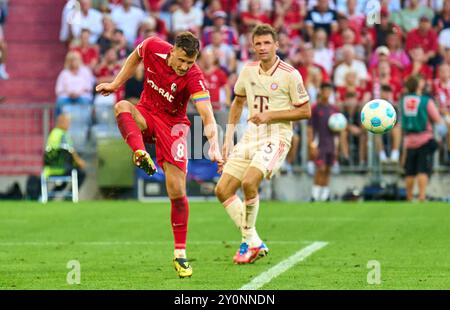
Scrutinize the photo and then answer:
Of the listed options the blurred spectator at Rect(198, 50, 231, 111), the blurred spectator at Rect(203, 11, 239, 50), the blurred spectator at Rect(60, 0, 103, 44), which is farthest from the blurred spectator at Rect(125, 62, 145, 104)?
the blurred spectator at Rect(60, 0, 103, 44)

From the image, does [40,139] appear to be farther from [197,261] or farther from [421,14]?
[197,261]

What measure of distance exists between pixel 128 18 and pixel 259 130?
44.8 feet

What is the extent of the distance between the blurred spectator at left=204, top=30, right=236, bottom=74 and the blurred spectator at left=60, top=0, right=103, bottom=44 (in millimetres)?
2715

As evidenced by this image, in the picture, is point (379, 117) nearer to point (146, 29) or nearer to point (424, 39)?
point (424, 39)

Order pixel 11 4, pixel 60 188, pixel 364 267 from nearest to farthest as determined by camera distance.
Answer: pixel 364 267 < pixel 60 188 < pixel 11 4

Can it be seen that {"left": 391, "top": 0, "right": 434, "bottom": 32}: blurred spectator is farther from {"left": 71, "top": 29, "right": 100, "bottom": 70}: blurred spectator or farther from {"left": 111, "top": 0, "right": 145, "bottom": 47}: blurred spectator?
{"left": 71, "top": 29, "right": 100, "bottom": 70}: blurred spectator

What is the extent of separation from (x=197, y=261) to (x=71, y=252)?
72.9 inches

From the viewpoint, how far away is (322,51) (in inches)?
1005

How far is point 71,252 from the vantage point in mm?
14164

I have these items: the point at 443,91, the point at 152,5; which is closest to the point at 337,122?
the point at 443,91

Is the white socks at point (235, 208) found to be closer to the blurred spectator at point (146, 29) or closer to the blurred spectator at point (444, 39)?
the blurred spectator at point (146, 29)

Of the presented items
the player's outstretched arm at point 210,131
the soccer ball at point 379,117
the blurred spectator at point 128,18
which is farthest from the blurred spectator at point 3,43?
the player's outstretched arm at point 210,131

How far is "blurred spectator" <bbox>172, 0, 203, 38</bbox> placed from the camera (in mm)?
26484
